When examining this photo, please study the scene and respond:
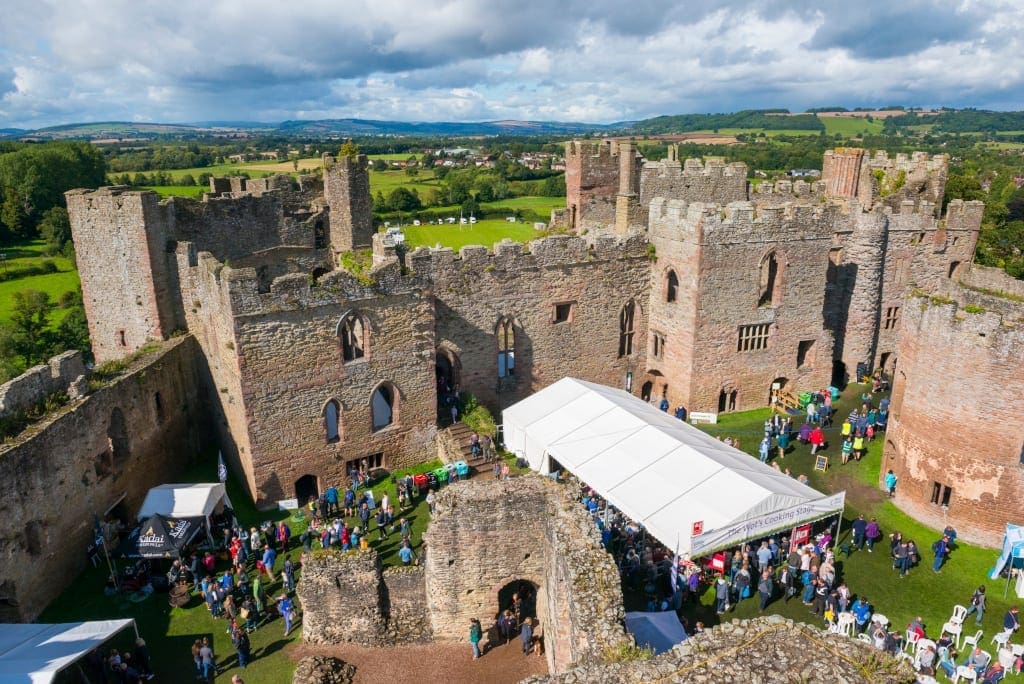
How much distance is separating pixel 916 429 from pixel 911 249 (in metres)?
11.5

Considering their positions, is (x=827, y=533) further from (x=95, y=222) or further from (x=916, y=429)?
(x=95, y=222)

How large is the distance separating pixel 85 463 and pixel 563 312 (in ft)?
47.9

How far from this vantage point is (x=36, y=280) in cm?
5481

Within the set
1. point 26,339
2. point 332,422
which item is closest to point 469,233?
point 26,339

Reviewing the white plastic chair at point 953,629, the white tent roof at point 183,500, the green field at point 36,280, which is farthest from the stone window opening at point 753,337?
the green field at point 36,280

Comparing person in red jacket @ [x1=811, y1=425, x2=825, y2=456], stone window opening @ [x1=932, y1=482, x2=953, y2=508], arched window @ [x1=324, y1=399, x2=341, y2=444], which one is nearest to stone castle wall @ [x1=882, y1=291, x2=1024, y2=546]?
stone window opening @ [x1=932, y1=482, x2=953, y2=508]

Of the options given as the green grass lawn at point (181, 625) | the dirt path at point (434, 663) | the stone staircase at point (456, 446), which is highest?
the stone staircase at point (456, 446)

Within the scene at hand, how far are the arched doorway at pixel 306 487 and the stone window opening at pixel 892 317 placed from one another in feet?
74.6

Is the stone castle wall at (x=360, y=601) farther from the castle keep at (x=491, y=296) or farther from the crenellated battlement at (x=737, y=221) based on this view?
the crenellated battlement at (x=737, y=221)

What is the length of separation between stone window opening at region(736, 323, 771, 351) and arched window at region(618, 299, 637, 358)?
3.73 metres

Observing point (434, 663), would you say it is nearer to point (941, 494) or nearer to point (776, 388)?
point (941, 494)

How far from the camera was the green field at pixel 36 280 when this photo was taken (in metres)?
48.1

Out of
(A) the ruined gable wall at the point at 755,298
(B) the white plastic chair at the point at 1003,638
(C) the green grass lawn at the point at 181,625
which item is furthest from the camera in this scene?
(A) the ruined gable wall at the point at 755,298

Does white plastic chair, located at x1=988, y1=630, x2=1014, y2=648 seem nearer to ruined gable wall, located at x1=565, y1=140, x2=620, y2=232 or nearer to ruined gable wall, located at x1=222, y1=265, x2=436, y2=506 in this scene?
ruined gable wall, located at x1=222, y1=265, x2=436, y2=506
